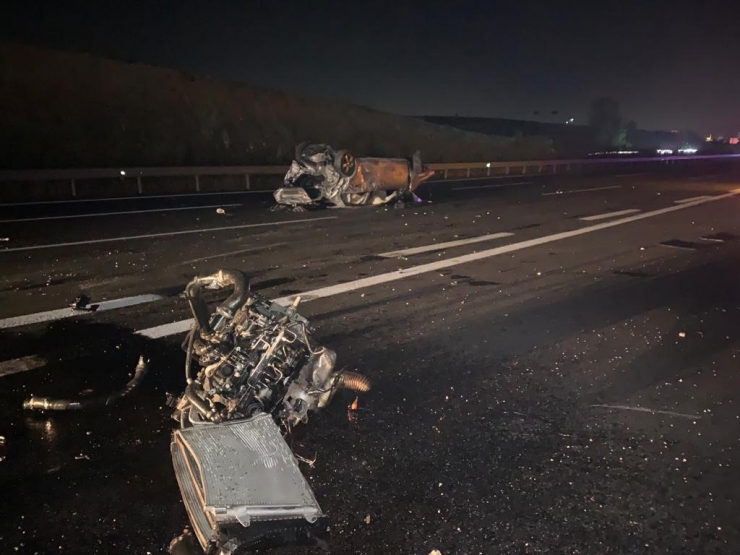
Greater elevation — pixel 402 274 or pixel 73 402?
pixel 402 274

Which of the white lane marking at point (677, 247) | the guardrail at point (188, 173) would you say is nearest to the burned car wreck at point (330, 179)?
the guardrail at point (188, 173)

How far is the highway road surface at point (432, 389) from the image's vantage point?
2771 millimetres

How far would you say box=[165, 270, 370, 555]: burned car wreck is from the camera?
250cm

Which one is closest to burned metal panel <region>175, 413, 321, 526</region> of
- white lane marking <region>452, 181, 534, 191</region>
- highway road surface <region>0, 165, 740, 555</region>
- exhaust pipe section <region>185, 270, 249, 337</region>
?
highway road surface <region>0, 165, 740, 555</region>

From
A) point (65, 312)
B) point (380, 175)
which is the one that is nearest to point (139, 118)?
point (380, 175)

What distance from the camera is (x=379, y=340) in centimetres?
514

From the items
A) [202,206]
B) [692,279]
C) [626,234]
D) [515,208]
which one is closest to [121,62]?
[202,206]

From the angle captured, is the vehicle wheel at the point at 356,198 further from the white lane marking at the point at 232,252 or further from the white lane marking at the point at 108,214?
the white lane marking at the point at 232,252

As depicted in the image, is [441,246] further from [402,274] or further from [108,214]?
[108,214]

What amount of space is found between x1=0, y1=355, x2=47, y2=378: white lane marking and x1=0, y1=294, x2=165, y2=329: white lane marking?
0.90 meters

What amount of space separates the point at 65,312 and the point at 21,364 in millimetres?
1300

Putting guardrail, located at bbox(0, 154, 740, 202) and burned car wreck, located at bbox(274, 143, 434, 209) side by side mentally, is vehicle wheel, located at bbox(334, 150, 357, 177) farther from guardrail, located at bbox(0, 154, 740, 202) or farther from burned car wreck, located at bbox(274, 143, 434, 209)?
guardrail, located at bbox(0, 154, 740, 202)

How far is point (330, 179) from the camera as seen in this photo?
1352 centimetres

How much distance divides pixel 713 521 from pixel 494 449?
1.21m
